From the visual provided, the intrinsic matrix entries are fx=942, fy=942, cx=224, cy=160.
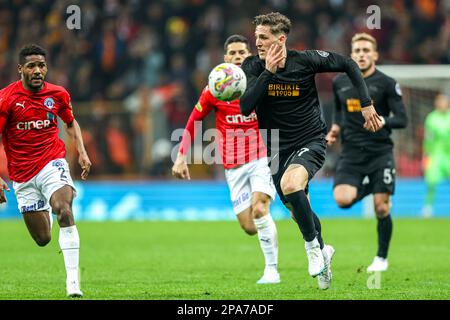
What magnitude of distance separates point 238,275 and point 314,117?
7.91ft

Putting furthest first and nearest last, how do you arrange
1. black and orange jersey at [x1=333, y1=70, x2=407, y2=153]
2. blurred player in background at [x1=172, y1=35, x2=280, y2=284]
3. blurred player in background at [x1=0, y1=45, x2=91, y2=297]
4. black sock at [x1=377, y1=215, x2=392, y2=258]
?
black and orange jersey at [x1=333, y1=70, x2=407, y2=153], black sock at [x1=377, y1=215, x2=392, y2=258], blurred player in background at [x1=172, y1=35, x2=280, y2=284], blurred player in background at [x1=0, y1=45, x2=91, y2=297]

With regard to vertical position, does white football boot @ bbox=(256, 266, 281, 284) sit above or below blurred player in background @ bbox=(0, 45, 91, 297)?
below

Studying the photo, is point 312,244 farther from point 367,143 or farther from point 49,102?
point 367,143

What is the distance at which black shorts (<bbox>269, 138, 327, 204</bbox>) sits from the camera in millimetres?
8922

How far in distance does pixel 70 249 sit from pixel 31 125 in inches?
54.9

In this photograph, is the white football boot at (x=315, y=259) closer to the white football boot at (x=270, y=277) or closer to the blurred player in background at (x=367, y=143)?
the white football boot at (x=270, y=277)

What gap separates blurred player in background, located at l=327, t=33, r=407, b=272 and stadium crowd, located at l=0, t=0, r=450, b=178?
932 cm

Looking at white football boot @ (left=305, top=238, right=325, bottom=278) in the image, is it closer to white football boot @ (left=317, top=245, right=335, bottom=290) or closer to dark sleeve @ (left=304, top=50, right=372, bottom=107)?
white football boot @ (left=317, top=245, right=335, bottom=290)

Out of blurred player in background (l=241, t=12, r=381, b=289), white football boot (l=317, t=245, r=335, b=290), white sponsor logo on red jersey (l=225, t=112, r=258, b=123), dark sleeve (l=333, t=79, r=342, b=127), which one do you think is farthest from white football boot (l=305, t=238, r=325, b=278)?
dark sleeve (l=333, t=79, r=342, b=127)

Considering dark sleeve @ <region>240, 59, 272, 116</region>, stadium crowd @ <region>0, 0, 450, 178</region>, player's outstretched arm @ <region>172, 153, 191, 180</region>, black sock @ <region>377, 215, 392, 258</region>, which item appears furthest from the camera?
stadium crowd @ <region>0, 0, 450, 178</region>

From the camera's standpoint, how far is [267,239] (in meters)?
10.3

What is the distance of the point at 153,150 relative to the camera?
68.3ft

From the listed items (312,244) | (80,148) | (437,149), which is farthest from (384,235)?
(437,149)
